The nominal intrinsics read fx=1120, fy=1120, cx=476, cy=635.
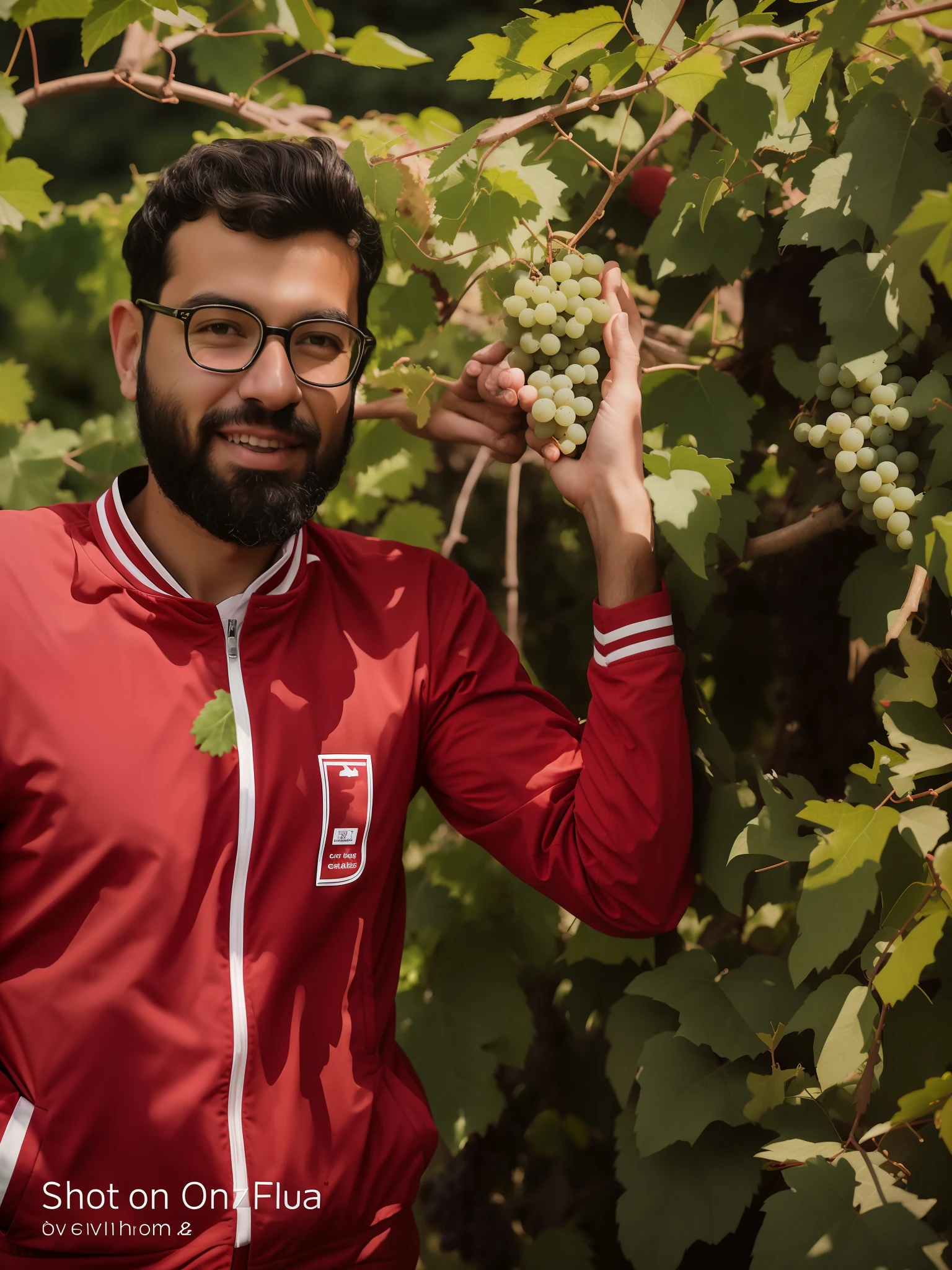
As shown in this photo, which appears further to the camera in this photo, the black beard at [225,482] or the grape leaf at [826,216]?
the black beard at [225,482]

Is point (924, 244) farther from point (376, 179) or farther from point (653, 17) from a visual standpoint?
point (376, 179)

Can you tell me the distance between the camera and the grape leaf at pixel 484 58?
140cm

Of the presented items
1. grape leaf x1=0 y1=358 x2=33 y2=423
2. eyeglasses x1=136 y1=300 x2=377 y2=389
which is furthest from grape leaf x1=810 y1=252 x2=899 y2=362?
grape leaf x1=0 y1=358 x2=33 y2=423

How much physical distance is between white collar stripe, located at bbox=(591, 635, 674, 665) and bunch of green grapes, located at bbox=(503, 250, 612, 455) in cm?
28

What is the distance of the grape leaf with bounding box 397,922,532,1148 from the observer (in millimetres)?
1797

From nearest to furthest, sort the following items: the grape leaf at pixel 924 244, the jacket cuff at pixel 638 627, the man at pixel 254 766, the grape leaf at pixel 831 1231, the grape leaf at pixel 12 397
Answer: the grape leaf at pixel 924 244
the grape leaf at pixel 831 1231
the man at pixel 254 766
the jacket cuff at pixel 638 627
the grape leaf at pixel 12 397

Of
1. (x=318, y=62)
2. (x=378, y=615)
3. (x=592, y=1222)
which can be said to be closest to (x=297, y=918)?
(x=378, y=615)

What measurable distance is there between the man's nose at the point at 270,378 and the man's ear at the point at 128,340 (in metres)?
0.24

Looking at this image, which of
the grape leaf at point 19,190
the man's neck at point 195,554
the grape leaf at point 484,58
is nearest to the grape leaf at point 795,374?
the grape leaf at point 484,58

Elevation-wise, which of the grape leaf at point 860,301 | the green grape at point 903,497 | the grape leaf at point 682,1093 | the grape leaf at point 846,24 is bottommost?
the grape leaf at point 682,1093

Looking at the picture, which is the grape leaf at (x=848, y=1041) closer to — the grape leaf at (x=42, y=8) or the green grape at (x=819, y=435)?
the green grape at (x=819, y=435)

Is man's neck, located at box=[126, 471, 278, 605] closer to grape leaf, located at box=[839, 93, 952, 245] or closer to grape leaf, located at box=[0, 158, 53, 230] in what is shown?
grape leaf, located at box=[0, 158, 53, 230]

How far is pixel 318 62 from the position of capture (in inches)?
258

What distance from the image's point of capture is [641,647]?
4.50ft
